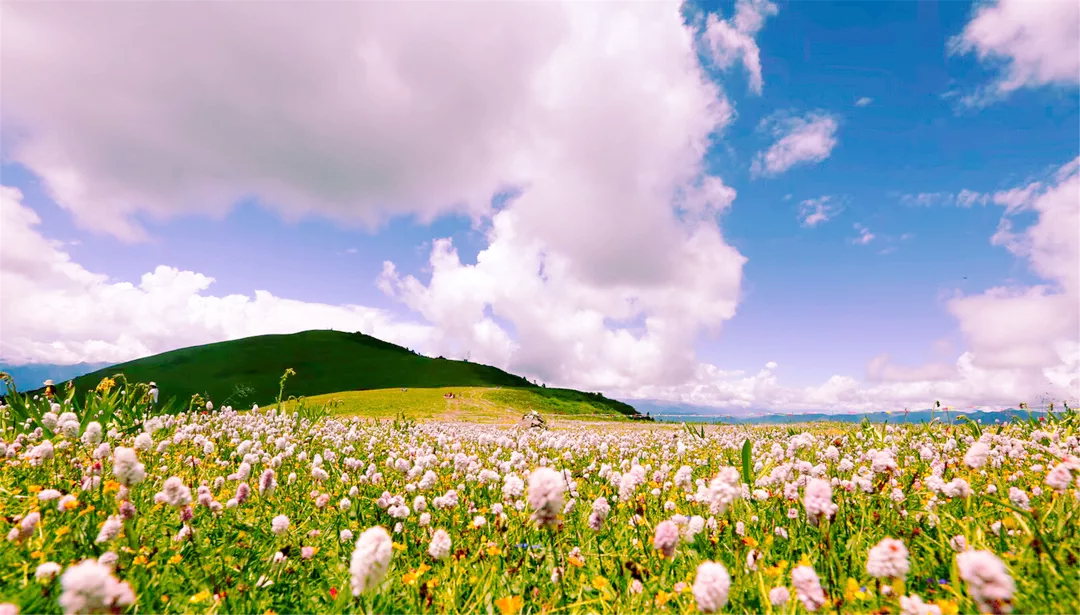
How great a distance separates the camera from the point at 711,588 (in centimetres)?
223

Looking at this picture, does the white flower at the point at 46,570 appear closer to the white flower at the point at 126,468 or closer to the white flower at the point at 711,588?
the white flower at the point at 126,468

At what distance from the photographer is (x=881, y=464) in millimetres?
4117

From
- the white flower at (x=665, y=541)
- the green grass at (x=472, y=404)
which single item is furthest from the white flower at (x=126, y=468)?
the green grass at (x=472, y=404)

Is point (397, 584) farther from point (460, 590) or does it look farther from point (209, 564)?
point (209, 564)

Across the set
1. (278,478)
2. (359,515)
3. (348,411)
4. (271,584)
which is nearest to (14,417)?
(278,478)

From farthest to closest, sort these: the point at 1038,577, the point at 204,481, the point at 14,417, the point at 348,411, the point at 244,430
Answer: the point at 348,411
the point at 244,430
the point at 14,417
the point at 204,481
the point at 1038,577

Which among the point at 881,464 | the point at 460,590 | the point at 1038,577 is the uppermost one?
the point at 881,464

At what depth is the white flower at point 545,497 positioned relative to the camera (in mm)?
2635

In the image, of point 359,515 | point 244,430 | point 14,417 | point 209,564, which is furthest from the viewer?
point 244,430

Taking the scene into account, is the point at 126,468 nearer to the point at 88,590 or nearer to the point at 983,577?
the point at 88,590

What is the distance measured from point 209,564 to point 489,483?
3.25 m

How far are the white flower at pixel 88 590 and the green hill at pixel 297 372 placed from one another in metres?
50.1

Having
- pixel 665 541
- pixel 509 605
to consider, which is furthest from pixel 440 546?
pixel 665 541

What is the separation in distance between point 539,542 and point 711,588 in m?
2.51
